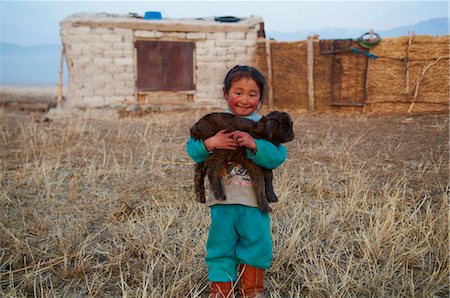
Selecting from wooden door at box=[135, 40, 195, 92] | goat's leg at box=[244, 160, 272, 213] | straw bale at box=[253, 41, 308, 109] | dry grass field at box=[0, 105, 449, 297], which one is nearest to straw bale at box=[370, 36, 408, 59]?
straw bale at box=[253, 41, 308, 109]

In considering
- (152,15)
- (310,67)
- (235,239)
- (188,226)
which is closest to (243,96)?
(235,239)

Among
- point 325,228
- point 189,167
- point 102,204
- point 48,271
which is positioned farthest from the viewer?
point 189,167

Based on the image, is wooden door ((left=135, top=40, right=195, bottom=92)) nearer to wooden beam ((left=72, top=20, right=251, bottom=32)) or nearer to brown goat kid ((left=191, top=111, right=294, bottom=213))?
wooden beam ((left=72, top=20, right=251, bottom=32))

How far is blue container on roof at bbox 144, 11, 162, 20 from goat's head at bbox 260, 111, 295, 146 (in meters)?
9.81

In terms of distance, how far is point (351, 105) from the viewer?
33.8 feet

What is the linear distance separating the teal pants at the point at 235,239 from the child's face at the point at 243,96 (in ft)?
1.53

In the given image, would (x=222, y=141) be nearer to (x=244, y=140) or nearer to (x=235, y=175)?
(x=244, y=140)

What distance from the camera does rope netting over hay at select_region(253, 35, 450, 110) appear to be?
9.56 meters

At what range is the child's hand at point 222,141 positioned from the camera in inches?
Result: 76.6

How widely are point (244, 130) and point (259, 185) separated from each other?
0.27 metres

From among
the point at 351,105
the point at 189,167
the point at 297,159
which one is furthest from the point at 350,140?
the point at 351,105

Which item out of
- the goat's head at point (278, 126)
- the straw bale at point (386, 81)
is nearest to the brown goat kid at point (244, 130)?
the goat's head at point (278, 126)

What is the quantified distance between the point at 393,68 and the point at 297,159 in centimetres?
588

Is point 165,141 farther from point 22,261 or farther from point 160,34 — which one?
point 160,34
